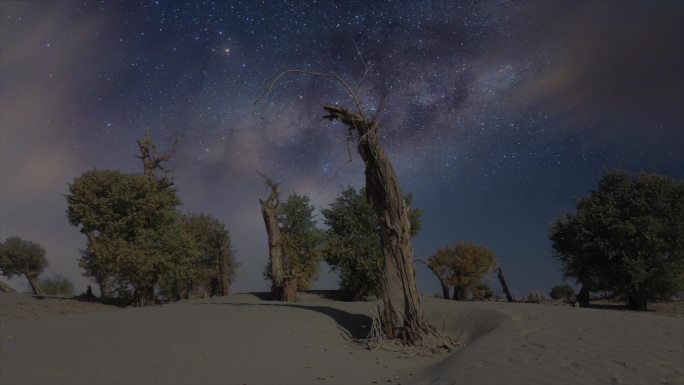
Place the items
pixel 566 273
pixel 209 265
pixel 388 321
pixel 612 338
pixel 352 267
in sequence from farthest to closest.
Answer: pixel 209 265
pixel 352 267
pixel 566 273
pixel 388 321
pixel 612 338

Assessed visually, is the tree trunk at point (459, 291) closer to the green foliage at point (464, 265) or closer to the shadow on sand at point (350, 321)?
the green foliage at point (464, 265)

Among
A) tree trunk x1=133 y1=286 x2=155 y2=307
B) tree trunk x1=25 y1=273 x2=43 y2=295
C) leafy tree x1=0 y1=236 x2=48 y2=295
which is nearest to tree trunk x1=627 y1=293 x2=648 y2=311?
tree trunk x1=133 y1=286 x2=155 y2=307

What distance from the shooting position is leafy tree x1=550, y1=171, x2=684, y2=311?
24703 mm

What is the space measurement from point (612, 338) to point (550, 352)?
2320 mm

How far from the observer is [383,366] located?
1013cm

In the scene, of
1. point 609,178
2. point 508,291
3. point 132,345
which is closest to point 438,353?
point 132,345

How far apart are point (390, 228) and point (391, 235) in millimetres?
229

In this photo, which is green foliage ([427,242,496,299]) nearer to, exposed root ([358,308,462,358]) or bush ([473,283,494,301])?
bush ([473,283,494,301])

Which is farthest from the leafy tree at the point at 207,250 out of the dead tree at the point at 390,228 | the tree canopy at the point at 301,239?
the dead tree at the point at 390,228

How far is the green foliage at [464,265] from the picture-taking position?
3759 centimetres

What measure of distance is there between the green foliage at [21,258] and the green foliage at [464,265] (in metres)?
38.6

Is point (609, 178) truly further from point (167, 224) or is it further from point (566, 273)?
point (167, 224)

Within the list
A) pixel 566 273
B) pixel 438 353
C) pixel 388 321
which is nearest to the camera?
pixel 438 353

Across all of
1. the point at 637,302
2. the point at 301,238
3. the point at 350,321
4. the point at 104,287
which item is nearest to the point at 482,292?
the point at 637,302
